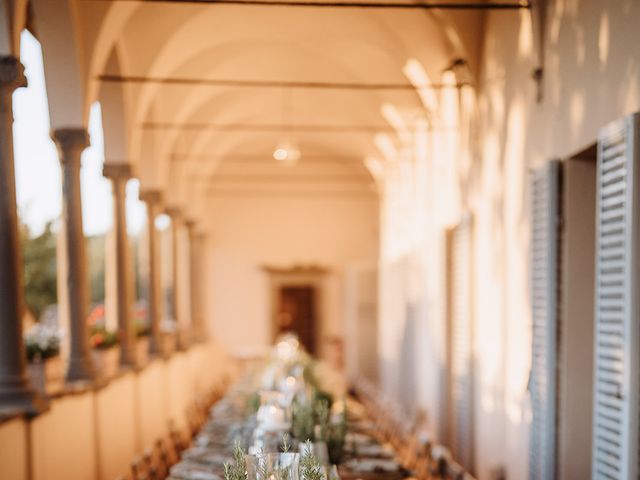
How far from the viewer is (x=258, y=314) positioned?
19750mm

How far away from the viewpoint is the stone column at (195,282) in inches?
689

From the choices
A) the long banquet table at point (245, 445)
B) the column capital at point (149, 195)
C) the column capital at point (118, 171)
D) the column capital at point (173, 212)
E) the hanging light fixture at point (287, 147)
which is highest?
the hanging light fixture at point (287, 147)

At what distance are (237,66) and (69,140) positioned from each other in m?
4.81

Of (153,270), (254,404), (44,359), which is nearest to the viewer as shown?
(44,359)

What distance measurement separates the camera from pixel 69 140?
768 cm

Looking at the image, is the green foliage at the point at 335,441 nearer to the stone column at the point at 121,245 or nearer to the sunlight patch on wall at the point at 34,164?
the stone column at the point at 121,245

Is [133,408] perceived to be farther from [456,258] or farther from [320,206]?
[320,206]

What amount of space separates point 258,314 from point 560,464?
47.7 ft

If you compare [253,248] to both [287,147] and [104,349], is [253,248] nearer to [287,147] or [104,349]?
[287,147]

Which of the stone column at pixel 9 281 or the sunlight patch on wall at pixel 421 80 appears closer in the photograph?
the stone column at pixel 9 281

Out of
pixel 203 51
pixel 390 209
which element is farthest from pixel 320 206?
pixel 203 51

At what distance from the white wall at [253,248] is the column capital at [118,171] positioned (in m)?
9.80

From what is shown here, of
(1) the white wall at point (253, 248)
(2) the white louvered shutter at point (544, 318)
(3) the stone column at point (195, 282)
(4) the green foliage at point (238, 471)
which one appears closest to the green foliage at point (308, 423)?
(2) the white louvered shutter at point (544, 318)

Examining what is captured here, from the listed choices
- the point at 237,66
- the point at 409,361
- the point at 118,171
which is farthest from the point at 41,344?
the point at 409,361
